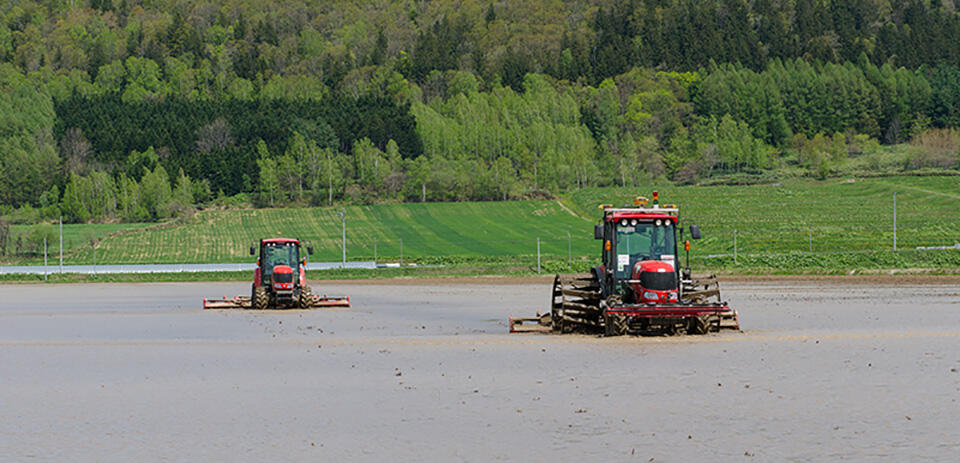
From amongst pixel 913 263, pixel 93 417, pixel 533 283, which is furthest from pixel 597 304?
pixel 913 263

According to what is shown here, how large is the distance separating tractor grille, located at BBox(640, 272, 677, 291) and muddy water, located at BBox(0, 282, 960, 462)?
1338 millimetres

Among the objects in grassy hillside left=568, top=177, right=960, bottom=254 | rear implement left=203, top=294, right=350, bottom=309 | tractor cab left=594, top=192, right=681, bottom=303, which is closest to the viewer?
tractor cab left=594, top=192, right=681, bottom=303

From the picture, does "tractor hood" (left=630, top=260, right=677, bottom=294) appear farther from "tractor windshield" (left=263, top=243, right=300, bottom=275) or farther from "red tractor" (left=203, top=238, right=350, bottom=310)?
"tractor windshield" (left=263, top=243, right=300, bottom=275)

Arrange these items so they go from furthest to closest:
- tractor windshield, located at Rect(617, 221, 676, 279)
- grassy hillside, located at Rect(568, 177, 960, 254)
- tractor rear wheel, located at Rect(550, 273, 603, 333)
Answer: grassy hillside, located at Rect(568, 177, 960, 254) < tractor rear wheel, located at Rect(550, 273, 603, 333) < tractor windshield, located at Rect(617, 221, 676, 279)

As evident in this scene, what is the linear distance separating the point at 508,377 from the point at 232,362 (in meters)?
6.10

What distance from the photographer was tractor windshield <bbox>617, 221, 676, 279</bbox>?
27.8 meters

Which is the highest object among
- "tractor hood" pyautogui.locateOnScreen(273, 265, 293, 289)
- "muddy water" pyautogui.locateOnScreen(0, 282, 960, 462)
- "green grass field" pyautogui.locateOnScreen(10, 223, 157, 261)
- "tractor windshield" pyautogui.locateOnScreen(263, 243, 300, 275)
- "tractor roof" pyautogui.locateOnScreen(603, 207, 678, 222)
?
"green grass field" pyautogui.locateOnScreen(10, 223, 157, 261)

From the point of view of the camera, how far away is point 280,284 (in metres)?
41.5

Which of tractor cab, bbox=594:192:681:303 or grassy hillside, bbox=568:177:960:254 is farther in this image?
grassy hillside, bbox=568:177:960:254

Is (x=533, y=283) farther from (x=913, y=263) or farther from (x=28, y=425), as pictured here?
(x=28, y=425)

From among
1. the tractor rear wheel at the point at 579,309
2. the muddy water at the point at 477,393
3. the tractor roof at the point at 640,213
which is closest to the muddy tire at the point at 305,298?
the muddy water at the point at 477,393

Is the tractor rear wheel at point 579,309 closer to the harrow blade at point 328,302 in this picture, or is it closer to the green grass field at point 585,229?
the harrow blade at point 328,302

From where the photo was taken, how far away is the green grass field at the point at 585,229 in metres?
93.7

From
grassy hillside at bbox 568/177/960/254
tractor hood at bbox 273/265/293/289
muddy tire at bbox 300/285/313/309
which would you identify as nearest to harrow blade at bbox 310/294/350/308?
muddy tire at bbox 300/285/313/309
